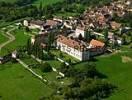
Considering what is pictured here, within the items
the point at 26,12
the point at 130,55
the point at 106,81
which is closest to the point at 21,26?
the point at 26,12

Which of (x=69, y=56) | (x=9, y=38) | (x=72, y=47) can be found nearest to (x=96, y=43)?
(x=72, y=47)

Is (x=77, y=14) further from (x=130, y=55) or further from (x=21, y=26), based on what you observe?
(x=130, y=55)

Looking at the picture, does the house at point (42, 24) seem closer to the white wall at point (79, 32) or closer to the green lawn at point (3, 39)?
the white wall at point (79, 32)

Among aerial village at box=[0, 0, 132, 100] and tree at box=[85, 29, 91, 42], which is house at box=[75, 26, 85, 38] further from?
tree at box=[85, 29, 91, 42]

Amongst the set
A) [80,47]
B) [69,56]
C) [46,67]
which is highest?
[80,47]

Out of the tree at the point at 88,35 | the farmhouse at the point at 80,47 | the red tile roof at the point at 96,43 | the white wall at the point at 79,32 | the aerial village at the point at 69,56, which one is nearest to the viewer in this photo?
the aerial village at the point at 69,56

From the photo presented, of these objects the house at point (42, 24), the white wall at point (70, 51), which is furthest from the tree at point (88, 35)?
the house at point (42, 24)

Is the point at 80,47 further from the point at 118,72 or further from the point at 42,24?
the point at 42,24
